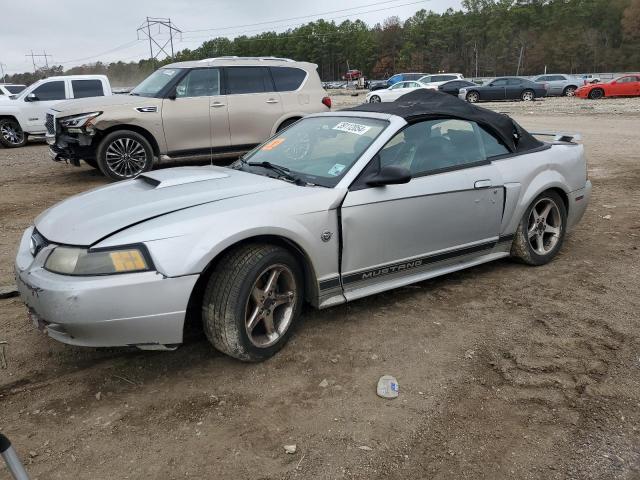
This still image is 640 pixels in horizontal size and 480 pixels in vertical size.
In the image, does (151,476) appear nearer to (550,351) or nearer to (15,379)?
(15,379)

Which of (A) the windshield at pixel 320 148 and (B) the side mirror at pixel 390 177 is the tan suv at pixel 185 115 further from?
(B) the side mirror at pixel 390 177

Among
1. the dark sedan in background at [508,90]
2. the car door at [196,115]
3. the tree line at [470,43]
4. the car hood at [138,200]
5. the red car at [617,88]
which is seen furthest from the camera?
the tree line at [470,43]

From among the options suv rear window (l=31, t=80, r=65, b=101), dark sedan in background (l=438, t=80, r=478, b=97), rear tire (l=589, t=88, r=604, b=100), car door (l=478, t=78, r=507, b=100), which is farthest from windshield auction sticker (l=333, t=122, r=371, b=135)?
rear tire (l=589, t=88, r=604, b=100)

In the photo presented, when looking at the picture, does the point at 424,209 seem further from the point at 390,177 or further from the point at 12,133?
the point at 12,133

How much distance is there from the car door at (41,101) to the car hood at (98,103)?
5.82 m

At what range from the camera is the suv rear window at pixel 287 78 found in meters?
9.61

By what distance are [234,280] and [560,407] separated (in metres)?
1.84

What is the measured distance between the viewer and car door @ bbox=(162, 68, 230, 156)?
28.4 feet

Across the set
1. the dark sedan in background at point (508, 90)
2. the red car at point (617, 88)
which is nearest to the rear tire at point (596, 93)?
the red car at point (617, 88)

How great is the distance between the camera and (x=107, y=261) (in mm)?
2738

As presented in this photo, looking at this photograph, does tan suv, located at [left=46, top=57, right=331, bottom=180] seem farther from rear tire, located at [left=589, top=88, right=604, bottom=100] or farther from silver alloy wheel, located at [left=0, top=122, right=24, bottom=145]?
rear tire, located at [left=589, top=88, right=604, bottom=100]

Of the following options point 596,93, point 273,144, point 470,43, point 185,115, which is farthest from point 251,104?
point 470,43

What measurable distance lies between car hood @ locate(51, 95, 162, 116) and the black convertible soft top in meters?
5.13

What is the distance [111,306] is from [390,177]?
183 cm
